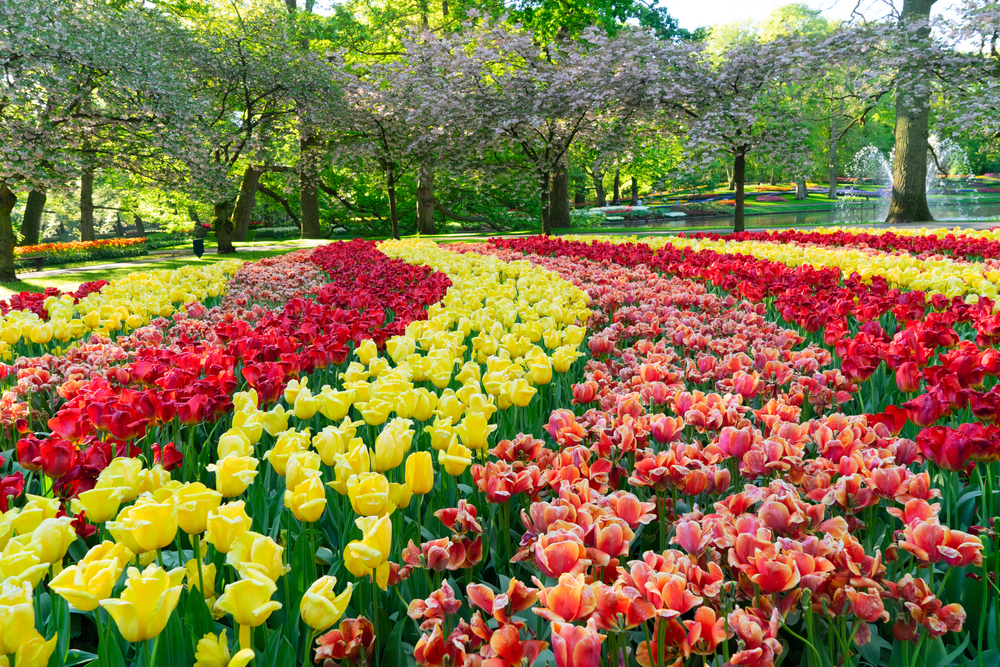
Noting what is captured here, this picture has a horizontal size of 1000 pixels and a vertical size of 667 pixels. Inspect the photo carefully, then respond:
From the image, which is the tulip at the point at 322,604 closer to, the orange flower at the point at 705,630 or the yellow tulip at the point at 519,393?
the orange flower at the point at 705,630

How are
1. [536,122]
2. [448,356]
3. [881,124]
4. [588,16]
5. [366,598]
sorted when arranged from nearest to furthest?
1. [366,598]
2. [448,356]
3. [536,122]
4. [588,16]
5. [881,124]

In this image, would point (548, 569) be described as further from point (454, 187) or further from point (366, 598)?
point (454, 187)

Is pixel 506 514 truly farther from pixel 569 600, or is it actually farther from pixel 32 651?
pixel 32 651

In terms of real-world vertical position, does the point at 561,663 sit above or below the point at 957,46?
below

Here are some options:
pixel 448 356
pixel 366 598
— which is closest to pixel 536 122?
pixel 448 356

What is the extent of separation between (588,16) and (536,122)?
9.67 meters

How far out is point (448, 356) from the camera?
2605 mm

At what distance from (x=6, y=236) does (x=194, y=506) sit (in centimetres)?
1611

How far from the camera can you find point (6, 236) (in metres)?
13.6

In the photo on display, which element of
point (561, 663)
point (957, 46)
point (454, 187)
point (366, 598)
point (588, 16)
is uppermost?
point (588, 16)

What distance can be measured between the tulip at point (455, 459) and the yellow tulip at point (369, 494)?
0.29 meters

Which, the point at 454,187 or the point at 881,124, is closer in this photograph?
the point at 454,187

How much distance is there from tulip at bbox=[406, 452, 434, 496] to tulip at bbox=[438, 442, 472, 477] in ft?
0.30

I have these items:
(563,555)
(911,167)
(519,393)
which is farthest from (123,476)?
(911,167)
